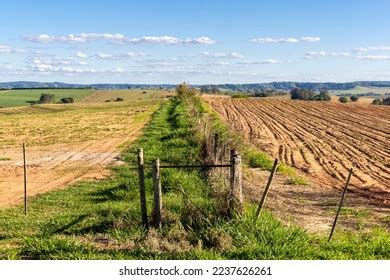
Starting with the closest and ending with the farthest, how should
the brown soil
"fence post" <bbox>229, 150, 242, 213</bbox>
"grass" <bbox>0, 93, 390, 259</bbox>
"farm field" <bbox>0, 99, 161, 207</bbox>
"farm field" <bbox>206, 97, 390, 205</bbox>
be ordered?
1. "grass" <bbox>0, 93, 390, 259</bbox>
2. "fence post" <bbox>229, 150, 242, 213</bbox>
3. the brown soil
4. "farm field" <bbox>0, 99, 161, 207</bbox>
5. "farm field" <bbox>206, 97, 390, 205</bbox>

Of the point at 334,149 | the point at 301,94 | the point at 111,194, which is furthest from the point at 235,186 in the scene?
the point at 301,94

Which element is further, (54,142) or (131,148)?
(54,142)

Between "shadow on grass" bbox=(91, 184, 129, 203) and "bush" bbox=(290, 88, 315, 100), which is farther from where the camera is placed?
"bush" bbox=(290, 88, 315, 100)

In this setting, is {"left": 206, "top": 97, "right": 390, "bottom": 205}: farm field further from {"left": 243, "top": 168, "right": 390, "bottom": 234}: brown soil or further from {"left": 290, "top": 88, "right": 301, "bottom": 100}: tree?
{"left": 290, "top": 88, "right": 301, "bottom": 100}: tree

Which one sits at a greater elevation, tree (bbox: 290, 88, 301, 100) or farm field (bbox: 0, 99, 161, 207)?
tree (bbox: 290, 88, 301, 100)

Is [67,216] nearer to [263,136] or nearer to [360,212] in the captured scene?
[360,212]

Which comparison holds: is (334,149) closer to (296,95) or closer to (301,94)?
(301,94)

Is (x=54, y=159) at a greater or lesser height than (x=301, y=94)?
lesser

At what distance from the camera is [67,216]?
39.1 feet

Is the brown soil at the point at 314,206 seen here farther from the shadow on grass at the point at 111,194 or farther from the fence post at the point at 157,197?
the shadow on grass at the point at 111,194

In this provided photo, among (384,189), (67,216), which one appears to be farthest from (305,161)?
(67,216)

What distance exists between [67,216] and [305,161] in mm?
14338

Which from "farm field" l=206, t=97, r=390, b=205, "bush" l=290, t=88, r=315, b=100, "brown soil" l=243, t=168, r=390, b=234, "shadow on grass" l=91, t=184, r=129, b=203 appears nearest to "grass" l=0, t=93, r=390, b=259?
"shadow on grass" l=91, t=184, r=129, b=203

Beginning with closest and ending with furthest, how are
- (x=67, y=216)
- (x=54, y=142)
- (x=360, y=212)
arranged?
(x=67, y=216)
(x=360, y=212)
(x=54, y=142)
